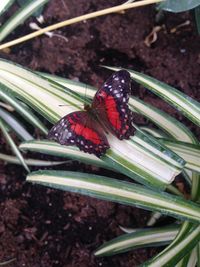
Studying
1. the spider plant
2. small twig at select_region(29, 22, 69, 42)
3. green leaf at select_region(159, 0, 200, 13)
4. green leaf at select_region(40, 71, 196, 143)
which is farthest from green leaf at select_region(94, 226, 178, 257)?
small twig at select_region(29, 22, 69, 42)

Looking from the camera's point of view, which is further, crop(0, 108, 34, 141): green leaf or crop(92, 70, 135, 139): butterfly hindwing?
crop(0, 108, 34, 141): green leaf

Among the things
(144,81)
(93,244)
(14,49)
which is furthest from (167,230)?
(14,49)

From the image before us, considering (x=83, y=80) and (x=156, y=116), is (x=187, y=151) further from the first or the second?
(x=83, y=80)

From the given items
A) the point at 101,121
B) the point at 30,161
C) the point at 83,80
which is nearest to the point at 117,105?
the point at 101,121


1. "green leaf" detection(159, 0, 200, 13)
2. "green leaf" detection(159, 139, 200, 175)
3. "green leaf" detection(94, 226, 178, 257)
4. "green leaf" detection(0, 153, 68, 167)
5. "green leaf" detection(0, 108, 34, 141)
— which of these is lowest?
"green leaf" detection(94, 226, 178, 257)

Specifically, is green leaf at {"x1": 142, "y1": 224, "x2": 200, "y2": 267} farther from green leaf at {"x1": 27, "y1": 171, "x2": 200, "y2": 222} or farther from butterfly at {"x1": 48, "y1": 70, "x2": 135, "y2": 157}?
butterfly at {"x1": 48, "y1": 70, "x2": 135, "y2": 157}
